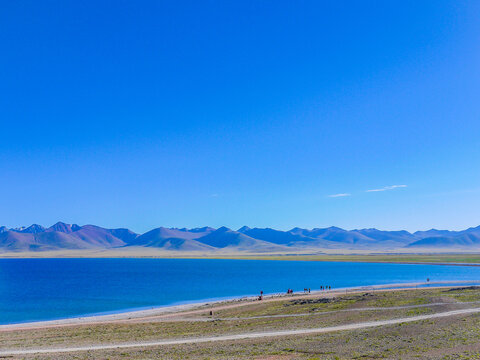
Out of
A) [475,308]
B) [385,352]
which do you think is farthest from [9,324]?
[475,308]

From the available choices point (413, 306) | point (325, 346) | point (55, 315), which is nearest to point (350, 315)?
point (413, 306)

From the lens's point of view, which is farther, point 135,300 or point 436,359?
point 135,300

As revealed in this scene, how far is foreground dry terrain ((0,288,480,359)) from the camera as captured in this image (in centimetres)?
2705

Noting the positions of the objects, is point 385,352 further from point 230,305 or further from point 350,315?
point 230,305

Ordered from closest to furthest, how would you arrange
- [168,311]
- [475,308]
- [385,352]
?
[385,352] < [475,308] < [168,311]

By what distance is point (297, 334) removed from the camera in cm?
3478

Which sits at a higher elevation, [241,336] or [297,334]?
[297,334]

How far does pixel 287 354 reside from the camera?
2673 cm

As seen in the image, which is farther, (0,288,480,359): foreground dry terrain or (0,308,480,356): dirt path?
(0,308,480,356): dirt path

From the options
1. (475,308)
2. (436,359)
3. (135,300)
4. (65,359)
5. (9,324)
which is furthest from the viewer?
(135,300)

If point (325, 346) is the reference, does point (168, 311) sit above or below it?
below

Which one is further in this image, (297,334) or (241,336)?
(241,336)

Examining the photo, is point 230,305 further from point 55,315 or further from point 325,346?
point 325,346

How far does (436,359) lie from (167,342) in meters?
21.7
